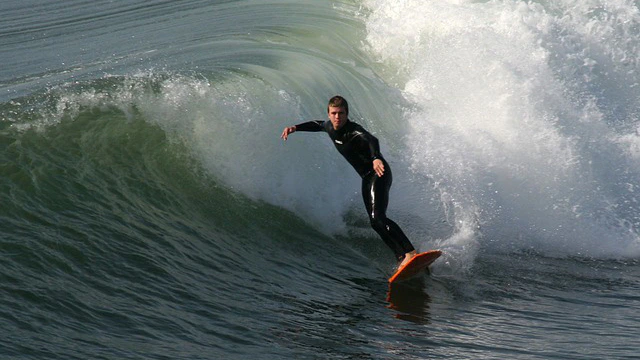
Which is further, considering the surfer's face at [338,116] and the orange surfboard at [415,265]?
the surfer's face at [338,116]

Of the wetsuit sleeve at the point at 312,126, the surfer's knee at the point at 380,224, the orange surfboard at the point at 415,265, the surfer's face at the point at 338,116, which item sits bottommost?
the orange surfboard at the point at 415,265

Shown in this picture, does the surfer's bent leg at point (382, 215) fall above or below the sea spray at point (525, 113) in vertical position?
below

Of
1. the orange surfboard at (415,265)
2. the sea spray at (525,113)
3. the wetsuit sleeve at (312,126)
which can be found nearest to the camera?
the orange surfboard at (415,265)

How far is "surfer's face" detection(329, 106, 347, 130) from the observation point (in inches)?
341

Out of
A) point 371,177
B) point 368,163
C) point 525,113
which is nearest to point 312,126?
point 368,163

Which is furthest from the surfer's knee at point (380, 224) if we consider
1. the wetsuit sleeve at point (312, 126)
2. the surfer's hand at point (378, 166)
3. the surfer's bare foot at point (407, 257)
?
the wetsuit sleeve at point (312, 126)

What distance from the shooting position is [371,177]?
29.4 ft

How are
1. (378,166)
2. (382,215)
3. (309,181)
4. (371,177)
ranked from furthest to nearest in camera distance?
(309,181) → (371,177) → (382,215) → (378,166)

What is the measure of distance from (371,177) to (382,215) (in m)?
0.41

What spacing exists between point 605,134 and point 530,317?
17.9 feet

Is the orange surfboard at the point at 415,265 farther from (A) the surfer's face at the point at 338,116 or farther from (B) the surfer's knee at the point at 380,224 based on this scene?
(A) the surfer's face at the point at 338,116

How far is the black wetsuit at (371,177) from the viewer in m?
8.70

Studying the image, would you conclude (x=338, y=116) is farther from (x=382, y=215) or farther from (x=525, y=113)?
(x=525, y=113)

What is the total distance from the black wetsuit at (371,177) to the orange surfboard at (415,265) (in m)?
0.17
